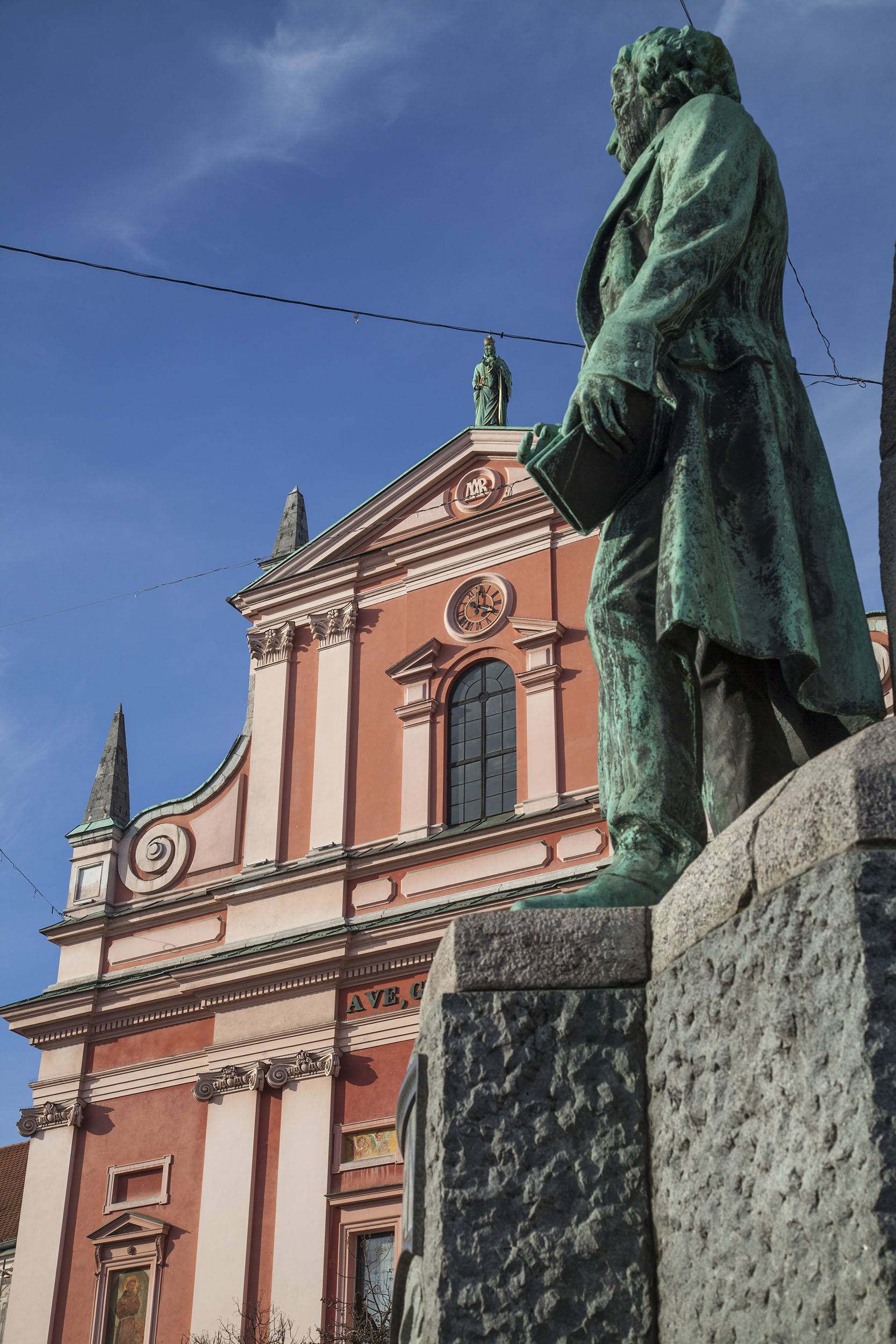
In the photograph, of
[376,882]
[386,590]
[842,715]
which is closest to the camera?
[842,715]

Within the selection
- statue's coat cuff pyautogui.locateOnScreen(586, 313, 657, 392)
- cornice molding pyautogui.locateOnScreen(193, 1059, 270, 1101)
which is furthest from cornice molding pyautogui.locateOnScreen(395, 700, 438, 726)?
statue's coat cuff pyautogui.locateOnScreen(586, 313, 657, 392)

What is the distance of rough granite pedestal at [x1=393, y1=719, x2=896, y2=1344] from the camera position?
7.22 ft

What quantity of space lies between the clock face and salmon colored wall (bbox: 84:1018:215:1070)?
552cm

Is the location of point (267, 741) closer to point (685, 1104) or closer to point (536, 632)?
point (536, 632)

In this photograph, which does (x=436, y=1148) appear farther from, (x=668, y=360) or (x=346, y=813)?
(x=346, y=813)

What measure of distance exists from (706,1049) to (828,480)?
1.49 meters

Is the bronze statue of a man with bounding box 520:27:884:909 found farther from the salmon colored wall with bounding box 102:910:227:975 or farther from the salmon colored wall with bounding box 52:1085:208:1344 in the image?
the salmon colored wall with bounding box 102:910:227:975

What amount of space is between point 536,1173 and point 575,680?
54.3ft

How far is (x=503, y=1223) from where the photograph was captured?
2598 millimetres

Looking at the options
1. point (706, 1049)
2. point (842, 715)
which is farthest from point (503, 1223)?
point (842, 715)

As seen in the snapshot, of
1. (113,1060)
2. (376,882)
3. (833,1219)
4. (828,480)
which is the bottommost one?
(833,1219)

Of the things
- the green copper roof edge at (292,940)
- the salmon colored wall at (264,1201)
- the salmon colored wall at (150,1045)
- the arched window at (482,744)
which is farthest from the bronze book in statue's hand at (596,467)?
the salmon colored wall at (150,1045)

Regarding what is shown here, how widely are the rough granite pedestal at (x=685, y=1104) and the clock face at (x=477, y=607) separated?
17.4 metres

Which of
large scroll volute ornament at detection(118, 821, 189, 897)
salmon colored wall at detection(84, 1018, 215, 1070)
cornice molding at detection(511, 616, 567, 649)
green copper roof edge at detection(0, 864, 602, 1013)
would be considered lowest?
salmon colored wall at detection(84, 1018, 215, 1070)
